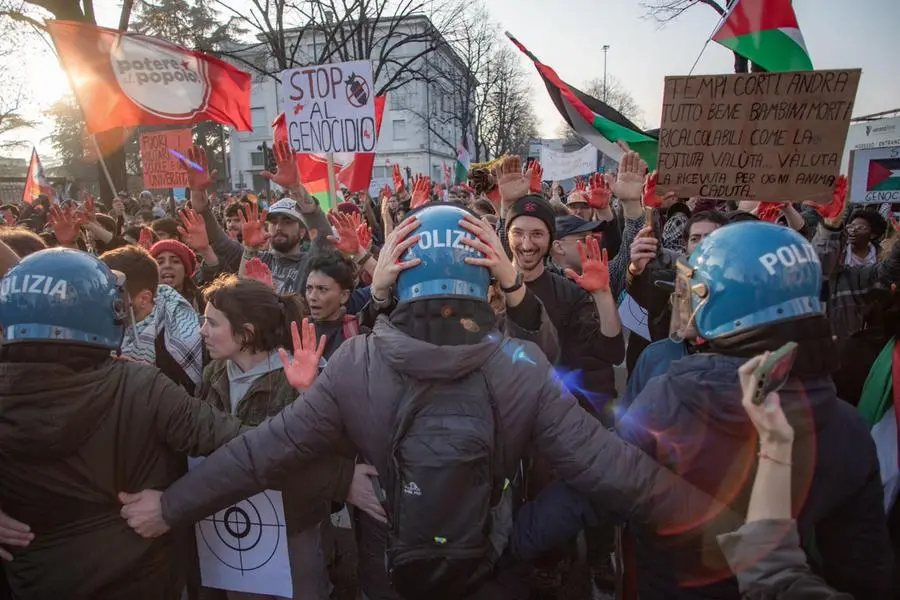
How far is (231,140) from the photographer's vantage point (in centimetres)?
6325

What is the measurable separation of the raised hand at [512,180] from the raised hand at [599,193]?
147 centimetres

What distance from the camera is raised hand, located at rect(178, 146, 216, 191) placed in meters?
4.69

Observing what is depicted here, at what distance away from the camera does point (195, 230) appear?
4.47 metres

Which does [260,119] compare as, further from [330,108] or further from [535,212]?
[535,212]

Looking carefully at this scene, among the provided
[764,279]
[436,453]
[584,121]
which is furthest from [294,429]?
[584,121]

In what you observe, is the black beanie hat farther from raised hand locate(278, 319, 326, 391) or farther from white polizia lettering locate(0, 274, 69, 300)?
white polizia lettering locate(0, 274, 69, 300)

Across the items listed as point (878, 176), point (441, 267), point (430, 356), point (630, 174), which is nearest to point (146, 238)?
point (630, 174)

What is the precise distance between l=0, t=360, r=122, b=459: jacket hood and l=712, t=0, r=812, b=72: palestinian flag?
4.53m

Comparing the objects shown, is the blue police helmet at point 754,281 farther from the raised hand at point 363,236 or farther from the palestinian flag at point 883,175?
the palestinian flag at point 883,175

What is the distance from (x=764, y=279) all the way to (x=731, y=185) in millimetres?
2268

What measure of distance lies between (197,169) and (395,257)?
368 cm

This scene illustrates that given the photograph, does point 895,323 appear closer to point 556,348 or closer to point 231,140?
point 556,348

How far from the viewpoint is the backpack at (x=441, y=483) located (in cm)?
143

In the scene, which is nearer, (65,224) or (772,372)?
(772,372)
